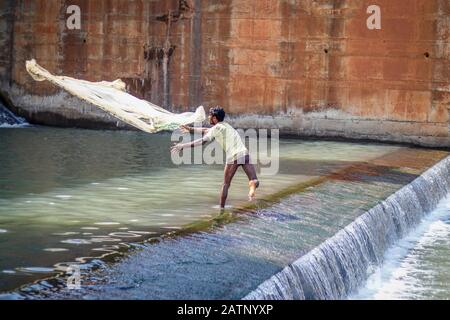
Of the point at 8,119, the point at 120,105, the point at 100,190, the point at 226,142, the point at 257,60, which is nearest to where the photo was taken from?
the point at 226,142

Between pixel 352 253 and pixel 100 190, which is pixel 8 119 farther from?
pixel 352 253

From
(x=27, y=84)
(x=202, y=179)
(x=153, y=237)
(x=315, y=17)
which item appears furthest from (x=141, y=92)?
(x=153, y=237)

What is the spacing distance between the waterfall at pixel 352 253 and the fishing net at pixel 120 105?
2.32 metres

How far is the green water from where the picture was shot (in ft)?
26.5

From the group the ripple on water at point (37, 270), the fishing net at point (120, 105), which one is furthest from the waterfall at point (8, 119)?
the ripple on water at point (37, 270)

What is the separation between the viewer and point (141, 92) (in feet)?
75.3

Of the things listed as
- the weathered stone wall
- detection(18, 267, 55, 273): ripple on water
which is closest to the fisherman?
detection(18, 267, 55, 273): ripple on water

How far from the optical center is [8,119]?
23.5m

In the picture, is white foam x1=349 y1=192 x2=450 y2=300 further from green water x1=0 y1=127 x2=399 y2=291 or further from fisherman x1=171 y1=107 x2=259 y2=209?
green water x1=0 y1=127 x2=399 y2=291

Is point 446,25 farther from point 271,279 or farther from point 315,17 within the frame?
point 271,279

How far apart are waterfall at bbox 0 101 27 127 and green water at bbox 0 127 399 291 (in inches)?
114

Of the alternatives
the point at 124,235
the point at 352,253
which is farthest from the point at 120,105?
the point at 352,253

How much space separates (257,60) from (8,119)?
23.2ft
